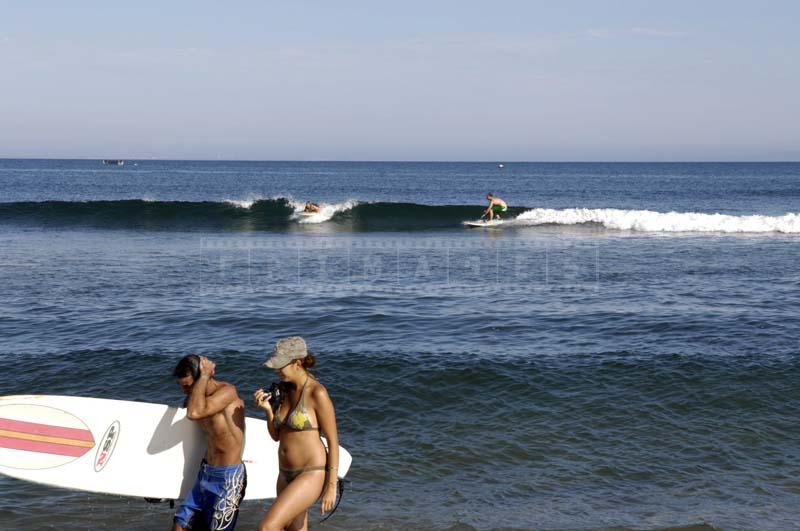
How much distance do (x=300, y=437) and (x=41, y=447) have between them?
2.93 meters

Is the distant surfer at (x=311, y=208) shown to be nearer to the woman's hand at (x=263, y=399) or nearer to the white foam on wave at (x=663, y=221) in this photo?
the white foam on wave at (x=663, y=221)

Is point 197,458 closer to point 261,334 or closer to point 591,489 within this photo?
point 591,489

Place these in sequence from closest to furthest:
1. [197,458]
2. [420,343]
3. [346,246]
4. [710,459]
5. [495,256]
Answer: [197,458] < [710,459] < [420,343] < [495,256] < [346,246]

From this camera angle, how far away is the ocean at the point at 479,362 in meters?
7.05

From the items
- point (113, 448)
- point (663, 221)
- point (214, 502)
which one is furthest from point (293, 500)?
point (663, 221)

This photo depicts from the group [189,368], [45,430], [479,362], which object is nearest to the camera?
[189,368]

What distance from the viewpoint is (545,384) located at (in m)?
10.2

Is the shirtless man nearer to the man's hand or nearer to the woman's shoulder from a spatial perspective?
the man's hand

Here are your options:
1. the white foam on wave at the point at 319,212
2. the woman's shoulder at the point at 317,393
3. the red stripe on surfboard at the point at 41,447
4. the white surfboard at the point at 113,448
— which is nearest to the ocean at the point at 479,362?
the white surfboard at the point at 113,448

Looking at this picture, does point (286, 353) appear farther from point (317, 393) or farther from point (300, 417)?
point (300, 417)

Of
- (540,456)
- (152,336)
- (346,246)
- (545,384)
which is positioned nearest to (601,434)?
(540,456)

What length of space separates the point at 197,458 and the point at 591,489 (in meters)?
3.64

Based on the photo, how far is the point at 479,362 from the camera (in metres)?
11.0

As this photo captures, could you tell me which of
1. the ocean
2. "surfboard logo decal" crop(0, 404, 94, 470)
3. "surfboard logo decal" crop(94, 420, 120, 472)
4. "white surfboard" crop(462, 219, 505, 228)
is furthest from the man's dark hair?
"white surfboard" crop(462, 219, 505, 228)
